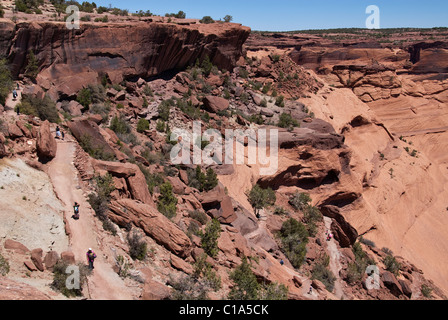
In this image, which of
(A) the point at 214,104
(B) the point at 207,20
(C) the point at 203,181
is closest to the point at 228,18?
(B) the point at 207,20

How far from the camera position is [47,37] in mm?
21938

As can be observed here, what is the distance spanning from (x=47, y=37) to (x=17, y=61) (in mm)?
2578

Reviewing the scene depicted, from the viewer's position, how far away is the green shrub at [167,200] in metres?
15.7

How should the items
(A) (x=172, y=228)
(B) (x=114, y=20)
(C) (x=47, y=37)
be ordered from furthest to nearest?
(B) (x=114, y=20) → (C) (x=47, y=37) → (A) (x=172, y=228)

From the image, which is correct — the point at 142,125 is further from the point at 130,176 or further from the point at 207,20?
the point at 207,20

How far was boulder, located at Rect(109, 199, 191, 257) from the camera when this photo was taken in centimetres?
1324

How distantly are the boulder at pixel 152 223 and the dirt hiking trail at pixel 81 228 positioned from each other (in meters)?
1.05

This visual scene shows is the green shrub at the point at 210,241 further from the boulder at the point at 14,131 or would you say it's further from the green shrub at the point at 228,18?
the green shrub at the point at 228,18

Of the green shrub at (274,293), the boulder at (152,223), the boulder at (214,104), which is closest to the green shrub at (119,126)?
the boulder at (214,104)

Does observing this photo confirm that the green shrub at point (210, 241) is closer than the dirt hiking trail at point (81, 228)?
No

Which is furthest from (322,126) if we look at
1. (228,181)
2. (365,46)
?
(365,46)

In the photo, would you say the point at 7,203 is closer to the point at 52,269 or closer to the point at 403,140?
the point at 52,269

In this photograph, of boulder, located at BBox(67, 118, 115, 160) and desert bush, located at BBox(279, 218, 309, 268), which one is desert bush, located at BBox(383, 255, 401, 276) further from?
boulder, located at BBox(67, 118, 115, 160)

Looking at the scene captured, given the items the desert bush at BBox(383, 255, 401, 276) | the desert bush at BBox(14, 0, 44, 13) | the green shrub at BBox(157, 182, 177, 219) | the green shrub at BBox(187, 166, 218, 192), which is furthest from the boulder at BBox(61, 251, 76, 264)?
the desert bush at BBox(14, 0, 44, 13)
